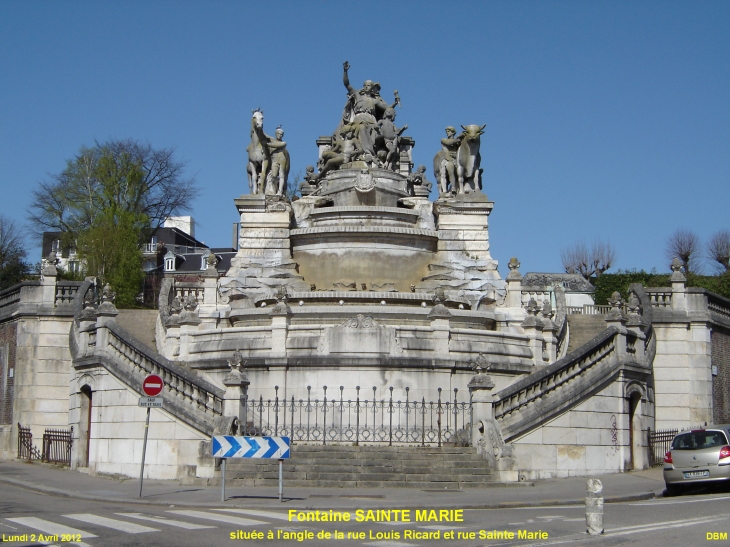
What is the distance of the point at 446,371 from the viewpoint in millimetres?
28422

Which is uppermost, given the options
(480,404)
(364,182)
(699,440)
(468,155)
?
(468,155)

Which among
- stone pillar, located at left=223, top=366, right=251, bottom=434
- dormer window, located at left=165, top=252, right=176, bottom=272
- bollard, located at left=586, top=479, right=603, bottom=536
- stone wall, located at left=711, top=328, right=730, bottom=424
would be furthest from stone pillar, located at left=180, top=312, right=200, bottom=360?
dormer window, located at left=165, top=252, right=176, bottom=272

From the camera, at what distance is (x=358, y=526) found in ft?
52.2

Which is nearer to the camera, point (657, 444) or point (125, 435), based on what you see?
point (125, 435)

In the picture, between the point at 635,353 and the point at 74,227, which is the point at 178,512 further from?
the point at 74,227

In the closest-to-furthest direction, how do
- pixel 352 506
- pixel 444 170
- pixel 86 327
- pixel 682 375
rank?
pixel 352 506
pixel 86 327
pixel 682 375
pixel 444 170

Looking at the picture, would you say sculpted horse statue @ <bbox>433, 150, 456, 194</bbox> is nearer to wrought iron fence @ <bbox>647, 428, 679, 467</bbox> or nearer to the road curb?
wrought iron fence @ <bbox>647, 428, 679, 467</bbox>

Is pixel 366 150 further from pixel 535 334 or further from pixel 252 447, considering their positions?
pixel 252 447

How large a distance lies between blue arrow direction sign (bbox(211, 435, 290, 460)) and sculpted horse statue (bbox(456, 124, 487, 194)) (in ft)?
74.2

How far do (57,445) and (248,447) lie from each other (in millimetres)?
14879

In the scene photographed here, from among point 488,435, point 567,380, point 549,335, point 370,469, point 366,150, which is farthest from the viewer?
point 366,150

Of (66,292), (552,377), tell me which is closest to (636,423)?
(552,377)

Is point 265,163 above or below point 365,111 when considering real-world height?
below

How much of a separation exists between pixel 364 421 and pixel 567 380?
5.74 meters
